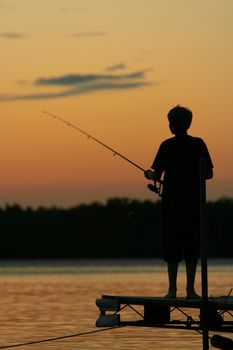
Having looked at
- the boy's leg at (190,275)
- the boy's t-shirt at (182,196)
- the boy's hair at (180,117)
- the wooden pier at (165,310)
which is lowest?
the wooden pier at (165,310)

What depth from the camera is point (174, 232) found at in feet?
54.2

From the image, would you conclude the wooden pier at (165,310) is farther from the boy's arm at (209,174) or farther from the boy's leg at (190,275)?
the boy's arm at (209,174)

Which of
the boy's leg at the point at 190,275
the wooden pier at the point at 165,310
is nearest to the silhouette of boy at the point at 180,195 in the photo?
the boy's leg at the point at 190,275

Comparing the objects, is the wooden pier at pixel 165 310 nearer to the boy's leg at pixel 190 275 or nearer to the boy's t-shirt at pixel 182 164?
the boy's leg at pixel 190 275

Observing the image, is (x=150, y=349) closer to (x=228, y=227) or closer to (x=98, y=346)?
(x=98, y=346)

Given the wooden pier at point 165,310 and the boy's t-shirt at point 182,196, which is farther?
the boy's t-shirt at point 182,196

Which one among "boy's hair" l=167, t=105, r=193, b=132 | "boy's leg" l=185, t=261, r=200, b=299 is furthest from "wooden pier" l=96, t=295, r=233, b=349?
"boy's hair" l=167, t=105, r=193, b=132

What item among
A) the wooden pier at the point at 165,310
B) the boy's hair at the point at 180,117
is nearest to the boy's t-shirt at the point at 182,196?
the boy's hair at the point at 180,117

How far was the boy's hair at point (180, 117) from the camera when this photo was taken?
16344 mm

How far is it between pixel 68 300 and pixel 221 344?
34895 millimetres

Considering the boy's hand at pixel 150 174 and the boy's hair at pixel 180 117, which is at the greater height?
the boy's hair at pixel 180 117

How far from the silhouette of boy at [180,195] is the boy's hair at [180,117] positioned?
0.8 inches

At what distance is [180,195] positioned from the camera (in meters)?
16.6

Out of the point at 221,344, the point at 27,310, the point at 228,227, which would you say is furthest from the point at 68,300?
the point at 228,227
